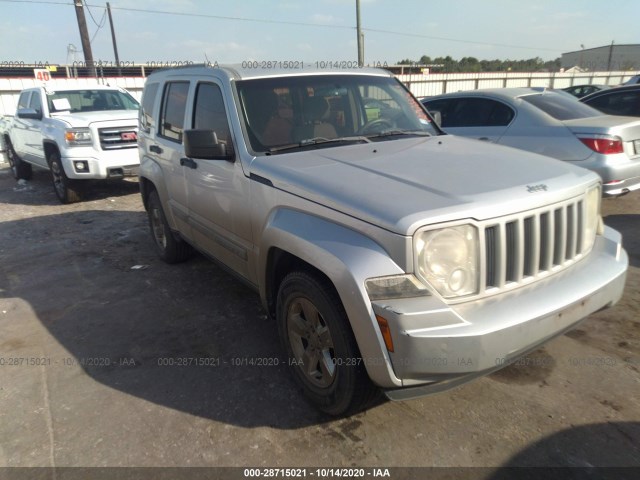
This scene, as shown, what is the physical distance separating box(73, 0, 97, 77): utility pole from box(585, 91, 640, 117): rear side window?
59.2ft

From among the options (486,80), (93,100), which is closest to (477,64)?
(486,80)

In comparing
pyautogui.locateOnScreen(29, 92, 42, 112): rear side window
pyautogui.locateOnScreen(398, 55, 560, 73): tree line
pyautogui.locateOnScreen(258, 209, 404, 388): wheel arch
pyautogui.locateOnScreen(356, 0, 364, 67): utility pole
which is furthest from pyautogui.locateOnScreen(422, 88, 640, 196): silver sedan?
pyautogui.locateOnScreen(398, 55, 560, 73): tree line

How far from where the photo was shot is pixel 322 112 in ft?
11.9

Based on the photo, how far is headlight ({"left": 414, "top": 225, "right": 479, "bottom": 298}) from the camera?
Answer: 2.20 meters

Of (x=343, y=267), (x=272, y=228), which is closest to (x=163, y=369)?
(x=272, y=228)

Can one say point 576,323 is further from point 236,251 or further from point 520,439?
point 236,251

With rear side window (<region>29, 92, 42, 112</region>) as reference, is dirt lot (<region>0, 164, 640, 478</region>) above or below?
below

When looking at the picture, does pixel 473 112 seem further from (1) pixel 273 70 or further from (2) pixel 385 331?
(2) pixel 385 331

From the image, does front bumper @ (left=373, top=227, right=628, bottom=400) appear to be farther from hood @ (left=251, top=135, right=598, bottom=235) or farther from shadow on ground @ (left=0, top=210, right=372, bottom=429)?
shadow on ground @ (left=0, top=210, right=372, bottom=429)

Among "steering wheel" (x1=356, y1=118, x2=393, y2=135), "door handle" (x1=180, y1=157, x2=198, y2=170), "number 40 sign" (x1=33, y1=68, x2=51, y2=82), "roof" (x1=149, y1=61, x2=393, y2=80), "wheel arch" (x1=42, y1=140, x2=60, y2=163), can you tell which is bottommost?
"wheel arch" (x1=42, y1=140, x2=60, y2=163)

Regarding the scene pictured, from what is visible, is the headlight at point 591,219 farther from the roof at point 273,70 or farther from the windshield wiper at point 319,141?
the roof at point 273,70

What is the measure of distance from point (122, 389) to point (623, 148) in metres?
5.75

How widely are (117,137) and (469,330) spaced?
785cm

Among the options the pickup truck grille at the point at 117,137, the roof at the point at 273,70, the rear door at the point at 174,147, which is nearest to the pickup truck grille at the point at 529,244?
the roof at the point at 273,70
